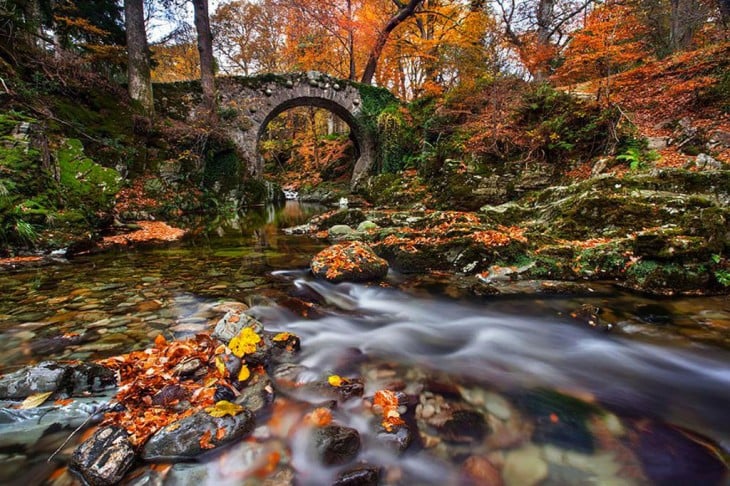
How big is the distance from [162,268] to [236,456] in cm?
404

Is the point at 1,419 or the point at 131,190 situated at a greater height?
the point at 131,190

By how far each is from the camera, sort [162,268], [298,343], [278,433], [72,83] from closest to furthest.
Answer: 1. [278,433]
2. [298,343]
3. [162,268]
4. [72,83]

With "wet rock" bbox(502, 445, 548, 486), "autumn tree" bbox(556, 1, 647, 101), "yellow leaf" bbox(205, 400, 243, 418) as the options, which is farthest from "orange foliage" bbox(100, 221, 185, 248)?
"autumn tree" bbox(556, 1, 647, 101)

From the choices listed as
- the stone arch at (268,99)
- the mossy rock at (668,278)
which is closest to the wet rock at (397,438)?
the mossy rock at (668,278)

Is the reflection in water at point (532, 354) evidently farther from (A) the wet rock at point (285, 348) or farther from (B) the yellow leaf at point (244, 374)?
(B) the yellow leaf at point (244, 374)

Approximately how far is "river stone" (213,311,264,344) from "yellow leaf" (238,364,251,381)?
32 centimetres

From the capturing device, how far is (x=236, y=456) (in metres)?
1.70

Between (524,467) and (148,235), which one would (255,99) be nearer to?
(148,235)

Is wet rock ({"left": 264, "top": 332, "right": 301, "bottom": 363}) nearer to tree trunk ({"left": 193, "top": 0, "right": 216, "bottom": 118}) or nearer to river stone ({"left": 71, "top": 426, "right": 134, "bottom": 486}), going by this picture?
river stone ({"left": 71, "top": 426, "right": 134, "bottom": 486})

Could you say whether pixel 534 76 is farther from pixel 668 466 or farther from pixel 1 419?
pixel 1 419

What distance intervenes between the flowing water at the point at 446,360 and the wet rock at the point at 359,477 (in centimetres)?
6

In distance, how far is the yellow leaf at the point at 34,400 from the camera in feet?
6.00

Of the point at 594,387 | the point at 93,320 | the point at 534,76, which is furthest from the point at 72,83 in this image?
the point at 534,76

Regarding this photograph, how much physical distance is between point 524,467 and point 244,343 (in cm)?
185
